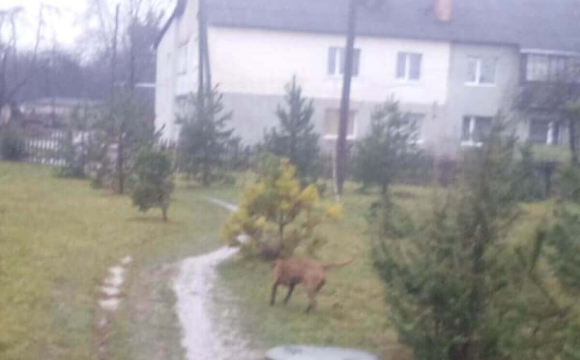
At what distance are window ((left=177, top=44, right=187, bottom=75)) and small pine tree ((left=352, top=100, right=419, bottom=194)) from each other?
1917cm

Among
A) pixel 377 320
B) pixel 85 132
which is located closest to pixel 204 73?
pixel 85 132

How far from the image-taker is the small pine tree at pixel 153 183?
20.0 meters

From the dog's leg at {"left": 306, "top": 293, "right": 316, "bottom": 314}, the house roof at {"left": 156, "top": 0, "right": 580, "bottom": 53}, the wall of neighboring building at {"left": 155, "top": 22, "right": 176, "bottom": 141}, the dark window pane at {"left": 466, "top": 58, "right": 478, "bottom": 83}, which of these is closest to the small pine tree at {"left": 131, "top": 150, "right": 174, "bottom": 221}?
the dog's leg at {"left": 306, "top": 293, "right": 316, "bottom": 314}

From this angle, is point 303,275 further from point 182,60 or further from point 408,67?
point 182,60

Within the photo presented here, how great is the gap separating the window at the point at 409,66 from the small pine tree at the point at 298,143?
1830 cm

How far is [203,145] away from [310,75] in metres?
13.3

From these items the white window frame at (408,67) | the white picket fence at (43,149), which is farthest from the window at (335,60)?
the white picket fence at (43,149)

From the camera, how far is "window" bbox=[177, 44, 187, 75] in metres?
45.7

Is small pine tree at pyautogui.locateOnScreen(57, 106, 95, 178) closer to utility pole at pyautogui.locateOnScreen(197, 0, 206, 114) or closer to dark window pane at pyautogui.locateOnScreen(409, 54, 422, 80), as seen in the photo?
utility pole at pyautogui.locateOnScreen(197, 0, 206, 114)

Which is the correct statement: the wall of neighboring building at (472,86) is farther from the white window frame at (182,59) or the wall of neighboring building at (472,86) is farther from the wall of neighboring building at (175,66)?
the white window frame at (182,59)

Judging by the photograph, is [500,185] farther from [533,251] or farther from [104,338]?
[104,338]

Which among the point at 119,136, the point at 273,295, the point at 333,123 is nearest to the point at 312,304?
the point at 273,295

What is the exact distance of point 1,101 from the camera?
1834 inches

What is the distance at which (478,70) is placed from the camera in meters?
43.6
